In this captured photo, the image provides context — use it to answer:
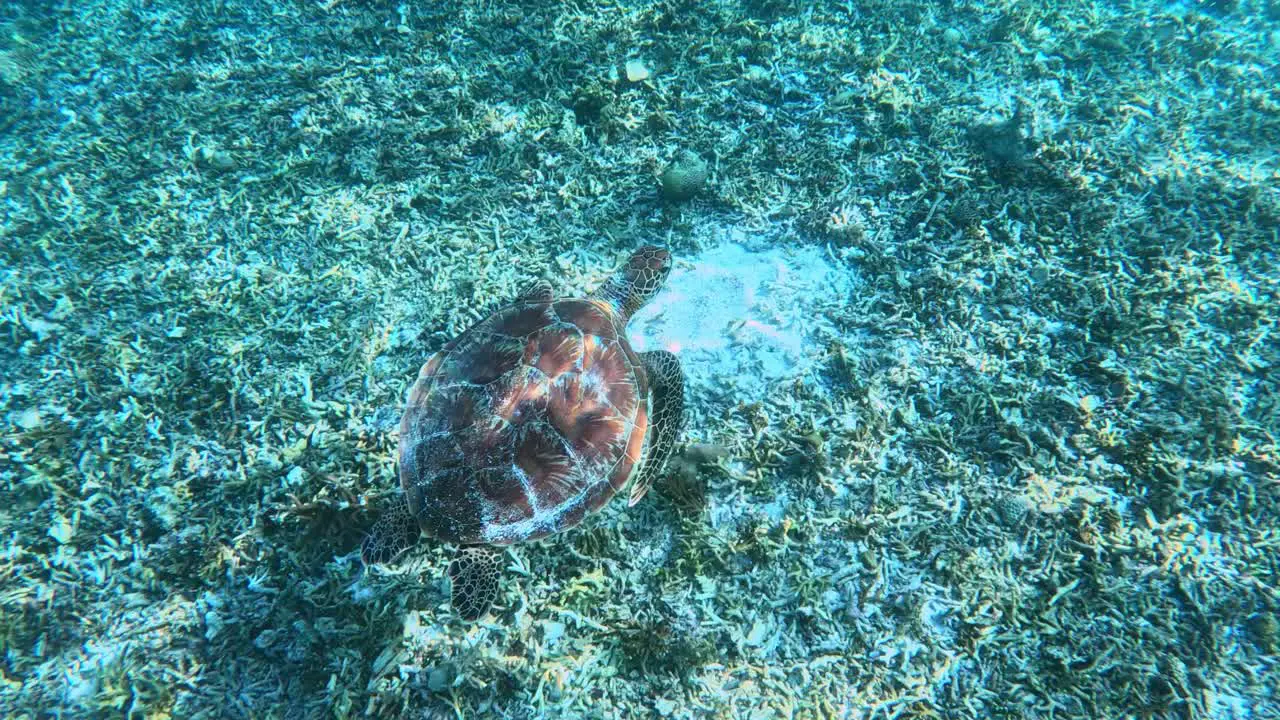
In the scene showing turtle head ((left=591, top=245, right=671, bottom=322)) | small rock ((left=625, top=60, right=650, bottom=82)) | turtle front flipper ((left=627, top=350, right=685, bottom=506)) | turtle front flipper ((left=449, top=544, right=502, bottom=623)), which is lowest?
turtle front flipper ((left=449, top=544, right=502, bottom=623))

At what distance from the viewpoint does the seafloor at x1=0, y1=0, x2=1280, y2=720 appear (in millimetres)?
2479

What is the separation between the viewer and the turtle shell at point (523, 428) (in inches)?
97.7

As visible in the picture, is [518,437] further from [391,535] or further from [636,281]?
[636,281]

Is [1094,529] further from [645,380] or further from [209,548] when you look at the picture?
[209,548]

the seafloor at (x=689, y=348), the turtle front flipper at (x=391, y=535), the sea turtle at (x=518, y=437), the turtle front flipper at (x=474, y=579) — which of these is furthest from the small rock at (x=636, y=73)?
the turtle front flipper at (x=474, y=579)

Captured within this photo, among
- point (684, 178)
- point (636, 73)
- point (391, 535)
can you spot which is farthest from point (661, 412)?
point (636, 73)

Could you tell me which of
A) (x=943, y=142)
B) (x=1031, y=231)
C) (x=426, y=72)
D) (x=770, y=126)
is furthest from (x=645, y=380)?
(x=426, y=72)

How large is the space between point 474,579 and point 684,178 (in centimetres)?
Result: 332

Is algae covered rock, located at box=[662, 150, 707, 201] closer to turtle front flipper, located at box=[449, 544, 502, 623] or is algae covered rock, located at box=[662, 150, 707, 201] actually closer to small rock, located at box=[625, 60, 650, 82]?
small rock, located at box=[625, 60, 650, 82]

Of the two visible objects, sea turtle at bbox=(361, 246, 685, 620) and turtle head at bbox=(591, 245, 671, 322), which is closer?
sea turtle at bbox=(361, 246, 685, 620)

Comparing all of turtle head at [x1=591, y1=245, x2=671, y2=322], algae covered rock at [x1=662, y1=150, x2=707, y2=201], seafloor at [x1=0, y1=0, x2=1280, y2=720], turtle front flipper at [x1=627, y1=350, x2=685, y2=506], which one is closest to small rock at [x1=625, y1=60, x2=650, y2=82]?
seafloor at [x1=0, y1=0, x2=1280, y2=720]

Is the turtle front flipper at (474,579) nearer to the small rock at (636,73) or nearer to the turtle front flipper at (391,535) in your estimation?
the turtle front flipper at (391,535)

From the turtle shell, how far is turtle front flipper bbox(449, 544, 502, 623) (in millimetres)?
143

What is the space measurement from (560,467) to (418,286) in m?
2.13
